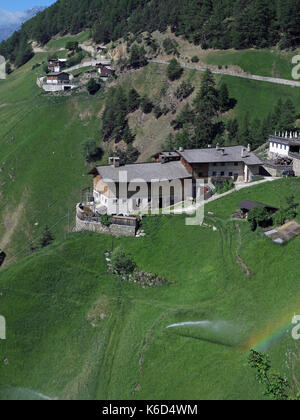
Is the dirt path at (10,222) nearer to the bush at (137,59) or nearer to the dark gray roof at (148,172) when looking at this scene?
the dark gray roof at (148,172)

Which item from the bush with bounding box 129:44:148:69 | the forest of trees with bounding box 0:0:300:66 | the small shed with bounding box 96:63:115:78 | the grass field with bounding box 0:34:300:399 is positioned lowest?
the grass field with bounding box 0:34:300:399

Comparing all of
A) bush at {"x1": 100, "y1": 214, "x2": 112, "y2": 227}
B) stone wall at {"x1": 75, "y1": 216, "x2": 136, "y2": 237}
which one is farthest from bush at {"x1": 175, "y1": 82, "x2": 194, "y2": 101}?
bush at {"x1": 100, "y1": 214, "x2": 112, "y2": 227}

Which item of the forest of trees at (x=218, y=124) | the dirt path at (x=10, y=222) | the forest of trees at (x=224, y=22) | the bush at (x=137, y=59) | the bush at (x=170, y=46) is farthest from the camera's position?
the bush at (x=137, y=59)

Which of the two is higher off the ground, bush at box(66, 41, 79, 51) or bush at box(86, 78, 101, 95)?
bush at box(66, 41, 79, 51)

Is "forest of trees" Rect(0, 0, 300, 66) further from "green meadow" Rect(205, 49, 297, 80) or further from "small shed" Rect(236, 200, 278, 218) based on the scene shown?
"small shed" Rect(236, 200, 278, 218)

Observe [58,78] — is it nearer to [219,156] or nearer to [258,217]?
[219,156]

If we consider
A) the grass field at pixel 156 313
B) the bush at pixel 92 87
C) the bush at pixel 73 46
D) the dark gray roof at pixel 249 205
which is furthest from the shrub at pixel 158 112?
the bush at pixel 73 46
